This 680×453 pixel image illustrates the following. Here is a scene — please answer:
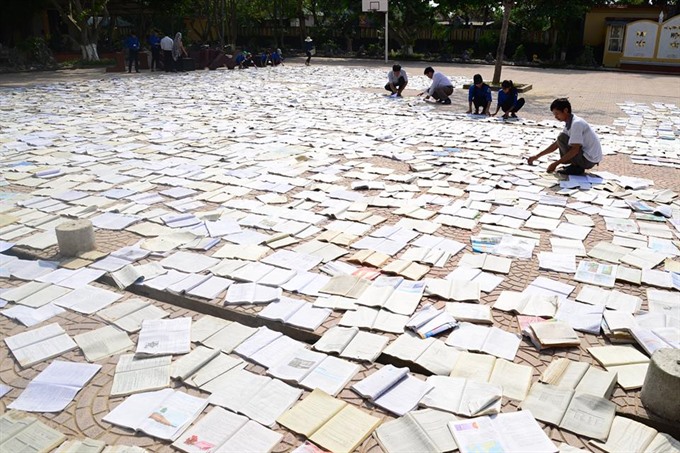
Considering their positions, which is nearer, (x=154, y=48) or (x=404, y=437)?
(x=404, y=437)

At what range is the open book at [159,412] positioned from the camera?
111 inches

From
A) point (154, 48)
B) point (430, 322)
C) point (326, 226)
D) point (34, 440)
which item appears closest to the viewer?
point (34, 440)

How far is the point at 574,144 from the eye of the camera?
6.93m

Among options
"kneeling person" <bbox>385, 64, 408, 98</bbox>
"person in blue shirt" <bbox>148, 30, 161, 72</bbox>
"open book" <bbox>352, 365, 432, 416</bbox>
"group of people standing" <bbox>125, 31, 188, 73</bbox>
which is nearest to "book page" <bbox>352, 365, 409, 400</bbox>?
"open book" <bbox>352, 365, 432, 416</bbox>

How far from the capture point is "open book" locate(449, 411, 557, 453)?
8.88ft

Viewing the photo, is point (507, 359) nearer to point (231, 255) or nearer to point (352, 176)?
point (231, 255)

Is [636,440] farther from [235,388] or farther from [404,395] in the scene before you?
[235,388]

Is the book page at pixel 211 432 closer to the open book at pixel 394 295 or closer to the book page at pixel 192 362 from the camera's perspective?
the book page at pixel 192 362

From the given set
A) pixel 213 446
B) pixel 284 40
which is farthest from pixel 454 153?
pixel 284 40

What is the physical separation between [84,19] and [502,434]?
24.8 meters

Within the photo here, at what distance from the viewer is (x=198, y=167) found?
7508 millimetres

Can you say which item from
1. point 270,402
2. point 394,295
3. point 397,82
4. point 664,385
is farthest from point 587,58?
point 270,402

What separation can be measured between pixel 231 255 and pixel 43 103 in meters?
10.6

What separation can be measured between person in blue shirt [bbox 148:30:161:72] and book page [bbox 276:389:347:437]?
20756 millimetres
